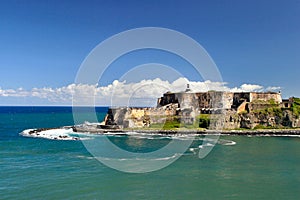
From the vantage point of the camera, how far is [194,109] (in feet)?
212

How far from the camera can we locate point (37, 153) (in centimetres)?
3550

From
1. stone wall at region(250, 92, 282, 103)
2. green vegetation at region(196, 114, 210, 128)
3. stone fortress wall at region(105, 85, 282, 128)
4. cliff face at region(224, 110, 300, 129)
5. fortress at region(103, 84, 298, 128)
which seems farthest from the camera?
stone wall at region(250, 92, 282, 103)

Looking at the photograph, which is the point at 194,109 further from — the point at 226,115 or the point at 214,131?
the point at 214,131

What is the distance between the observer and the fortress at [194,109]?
61812 millimetres

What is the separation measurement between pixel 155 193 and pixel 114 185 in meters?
3.43

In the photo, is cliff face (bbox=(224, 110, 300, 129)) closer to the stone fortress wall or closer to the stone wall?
the stone fortress wall

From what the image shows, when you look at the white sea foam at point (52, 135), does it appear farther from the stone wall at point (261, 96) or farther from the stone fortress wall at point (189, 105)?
the stone wall at point (261, 96)

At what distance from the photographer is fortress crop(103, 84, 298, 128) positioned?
6181 cm

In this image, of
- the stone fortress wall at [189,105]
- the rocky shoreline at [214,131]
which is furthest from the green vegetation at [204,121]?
the rocky shoreline at [214,131]

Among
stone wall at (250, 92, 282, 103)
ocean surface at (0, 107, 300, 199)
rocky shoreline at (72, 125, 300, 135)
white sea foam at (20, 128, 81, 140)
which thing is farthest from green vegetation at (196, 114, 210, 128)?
white sea foam at (20, 128, 81, 140)

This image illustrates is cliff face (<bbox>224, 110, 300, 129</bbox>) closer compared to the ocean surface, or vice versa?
the ocean surface

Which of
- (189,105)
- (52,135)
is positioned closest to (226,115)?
(189,105)

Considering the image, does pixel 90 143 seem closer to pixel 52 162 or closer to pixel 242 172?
pixel 52 162

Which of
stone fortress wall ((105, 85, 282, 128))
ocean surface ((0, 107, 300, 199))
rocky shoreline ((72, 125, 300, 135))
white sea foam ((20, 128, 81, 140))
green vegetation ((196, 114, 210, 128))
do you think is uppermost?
stone fortress wall ((105, 85, 282, 128))
